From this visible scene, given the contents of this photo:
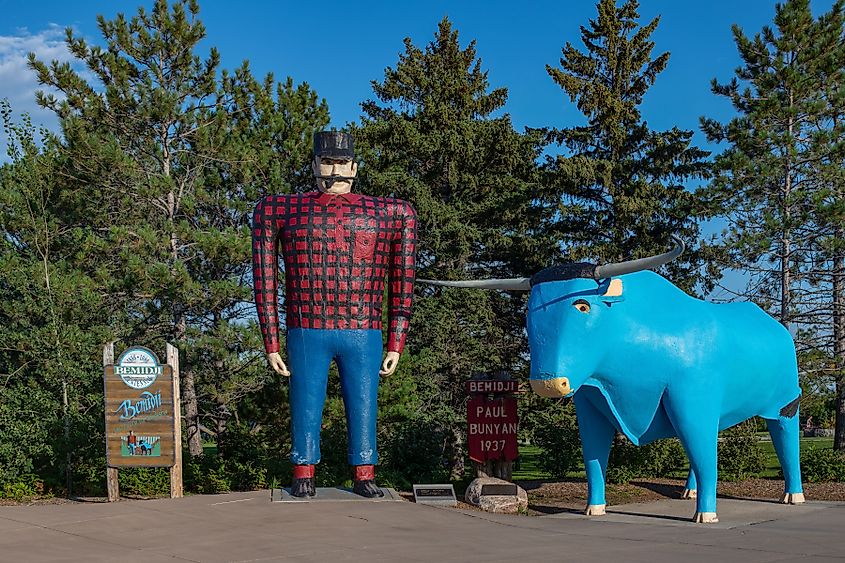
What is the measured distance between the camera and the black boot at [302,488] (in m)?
10.4

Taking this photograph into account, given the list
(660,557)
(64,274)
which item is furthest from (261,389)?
(660,557)

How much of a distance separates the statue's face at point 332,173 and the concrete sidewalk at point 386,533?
346cm

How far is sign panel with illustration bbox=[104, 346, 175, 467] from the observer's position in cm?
1151

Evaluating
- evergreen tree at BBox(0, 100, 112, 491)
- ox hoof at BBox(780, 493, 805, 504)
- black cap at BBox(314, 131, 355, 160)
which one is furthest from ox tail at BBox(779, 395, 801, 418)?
evergreen tree at BBox(0, 100, 112, 491)

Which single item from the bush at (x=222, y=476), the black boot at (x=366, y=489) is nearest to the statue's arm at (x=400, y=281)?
the black boot at (x=366, y=489)

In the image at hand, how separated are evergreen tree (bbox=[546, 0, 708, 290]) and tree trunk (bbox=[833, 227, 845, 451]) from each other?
8.45 ft

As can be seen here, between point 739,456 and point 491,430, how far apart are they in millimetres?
5686

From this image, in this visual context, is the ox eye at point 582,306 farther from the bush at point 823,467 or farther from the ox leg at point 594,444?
the bush at point 823,467

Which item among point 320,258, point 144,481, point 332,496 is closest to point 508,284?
point 320,258

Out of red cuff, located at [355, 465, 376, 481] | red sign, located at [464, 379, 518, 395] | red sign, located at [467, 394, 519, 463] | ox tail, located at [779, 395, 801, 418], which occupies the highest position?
red sign, located at [464, 379, 518, 395]

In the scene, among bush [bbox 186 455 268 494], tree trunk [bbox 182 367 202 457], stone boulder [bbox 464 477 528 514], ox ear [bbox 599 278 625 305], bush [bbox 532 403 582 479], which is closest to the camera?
ox ear [bbox 599 278 625 305]

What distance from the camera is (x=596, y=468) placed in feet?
34.9

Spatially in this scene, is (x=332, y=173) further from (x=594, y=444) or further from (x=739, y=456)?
(x=739, y=456)

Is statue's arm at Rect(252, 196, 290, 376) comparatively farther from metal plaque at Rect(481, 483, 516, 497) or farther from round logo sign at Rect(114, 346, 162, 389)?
metal plaque at Rect(481, 483, 516, 497)
